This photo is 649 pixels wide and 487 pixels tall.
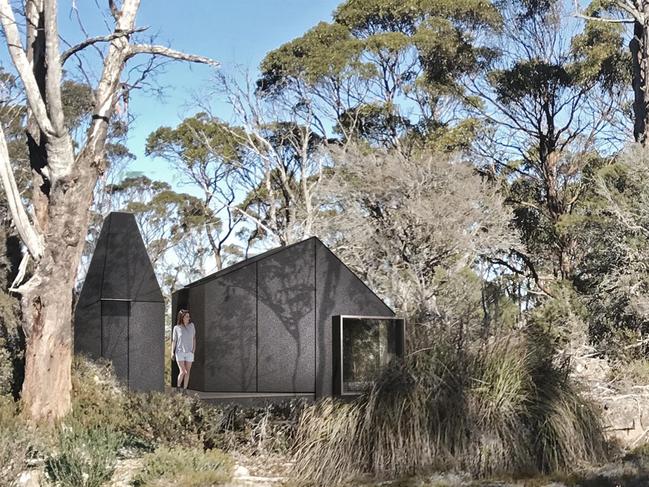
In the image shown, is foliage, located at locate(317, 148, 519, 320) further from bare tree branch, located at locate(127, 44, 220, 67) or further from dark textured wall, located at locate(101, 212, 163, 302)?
bare tree branch, located at locate(127, 44, 220, 67)

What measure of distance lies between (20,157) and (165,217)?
10929mm

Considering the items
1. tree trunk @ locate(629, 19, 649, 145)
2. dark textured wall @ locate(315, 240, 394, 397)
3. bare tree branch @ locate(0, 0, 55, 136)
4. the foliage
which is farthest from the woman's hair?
tree trunk @ locate(629, 19, 649, 145)

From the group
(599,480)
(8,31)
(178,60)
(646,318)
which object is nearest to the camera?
(599,480)

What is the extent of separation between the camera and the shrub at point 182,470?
248 inches

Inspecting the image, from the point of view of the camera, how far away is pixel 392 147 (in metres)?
25.8

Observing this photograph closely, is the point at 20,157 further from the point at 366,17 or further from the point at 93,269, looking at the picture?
the point at 93,269

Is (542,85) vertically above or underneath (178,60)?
above

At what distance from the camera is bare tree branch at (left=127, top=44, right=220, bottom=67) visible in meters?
10.6

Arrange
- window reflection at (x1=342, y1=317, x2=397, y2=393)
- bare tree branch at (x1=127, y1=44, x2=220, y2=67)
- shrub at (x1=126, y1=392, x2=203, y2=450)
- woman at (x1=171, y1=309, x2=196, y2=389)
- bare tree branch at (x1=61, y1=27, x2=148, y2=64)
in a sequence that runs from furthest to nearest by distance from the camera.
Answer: woman at (x1=171, y1=309, x2=196, y2=389) < window reflection at (x1=342, y1=317, x2=397, y2=393) < bare tree branch at (x1=127, y1=44, x2=220, y2=67) < bare tree branch at (x1=61, y1=27, x2=148, y2=64) < shrub at (x1=126, y1=392, x2=203, y2=450)

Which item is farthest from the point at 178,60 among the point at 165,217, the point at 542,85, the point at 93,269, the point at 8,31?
the point at 165,217

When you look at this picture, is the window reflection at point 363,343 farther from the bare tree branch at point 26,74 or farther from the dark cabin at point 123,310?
the bare tree branch at point 26,74

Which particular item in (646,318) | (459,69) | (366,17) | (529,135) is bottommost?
(646,318)

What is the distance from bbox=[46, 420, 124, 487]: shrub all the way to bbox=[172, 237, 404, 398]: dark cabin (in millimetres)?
4192

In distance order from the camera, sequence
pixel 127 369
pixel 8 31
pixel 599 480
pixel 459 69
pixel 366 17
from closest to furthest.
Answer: pixel 599 480, pixel 8 31, pixel 127 369, pixel 459 69, pixel 366 17
